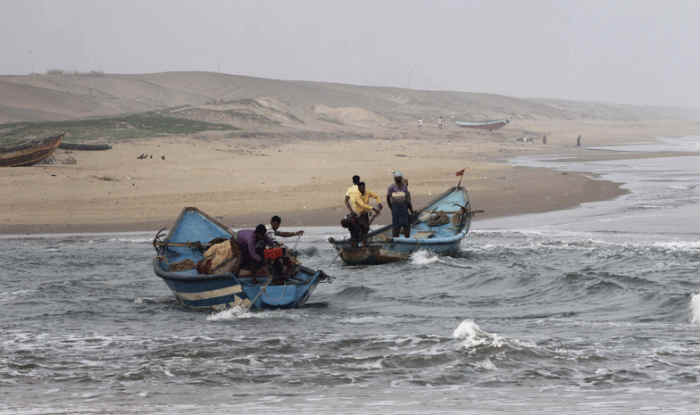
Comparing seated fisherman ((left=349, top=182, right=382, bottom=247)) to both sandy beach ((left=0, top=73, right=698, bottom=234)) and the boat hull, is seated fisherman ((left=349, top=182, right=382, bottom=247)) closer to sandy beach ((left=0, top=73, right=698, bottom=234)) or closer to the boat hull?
the boat hull

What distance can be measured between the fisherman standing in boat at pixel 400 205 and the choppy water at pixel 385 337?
2.47 feet

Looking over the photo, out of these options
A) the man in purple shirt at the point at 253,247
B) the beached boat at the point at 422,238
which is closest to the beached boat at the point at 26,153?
the beached boat at the point at 422,238

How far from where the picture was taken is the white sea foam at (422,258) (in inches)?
640

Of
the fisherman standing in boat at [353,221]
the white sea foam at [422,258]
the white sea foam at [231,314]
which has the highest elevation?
the fisherman standing in boat at [353,221]

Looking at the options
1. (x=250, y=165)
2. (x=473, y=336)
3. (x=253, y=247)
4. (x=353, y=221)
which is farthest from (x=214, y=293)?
(x=250, y=165)

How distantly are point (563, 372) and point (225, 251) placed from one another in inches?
208

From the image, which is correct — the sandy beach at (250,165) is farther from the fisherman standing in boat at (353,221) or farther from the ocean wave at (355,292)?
the ocean wave at (355,292)

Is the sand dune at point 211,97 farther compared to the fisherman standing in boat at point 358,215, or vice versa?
the sand dune at point 211,97

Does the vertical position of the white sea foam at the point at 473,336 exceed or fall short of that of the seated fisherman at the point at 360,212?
it falls short

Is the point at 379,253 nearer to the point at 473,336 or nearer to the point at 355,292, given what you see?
the point at 355,292

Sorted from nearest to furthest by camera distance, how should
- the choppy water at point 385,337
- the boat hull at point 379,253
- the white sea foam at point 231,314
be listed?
the choppy water at point 385,337 → the white sea foam at point 231,314 → the boat hull at point 379,253

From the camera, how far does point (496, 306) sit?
12.6 metres

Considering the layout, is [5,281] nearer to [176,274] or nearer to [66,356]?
[176,274]

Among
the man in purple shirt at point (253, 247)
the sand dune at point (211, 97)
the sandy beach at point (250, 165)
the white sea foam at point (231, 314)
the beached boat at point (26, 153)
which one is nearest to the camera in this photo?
the white sea foam at point (231, 314)
